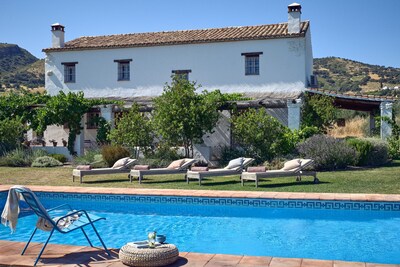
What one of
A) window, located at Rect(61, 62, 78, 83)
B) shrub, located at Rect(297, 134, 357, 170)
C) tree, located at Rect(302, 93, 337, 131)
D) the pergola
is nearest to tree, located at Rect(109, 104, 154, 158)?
shrub, located at Rect(297, 134, 357, 170)

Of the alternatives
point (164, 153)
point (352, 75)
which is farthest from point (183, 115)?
point (352, 75)

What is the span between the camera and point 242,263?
20.0 feet

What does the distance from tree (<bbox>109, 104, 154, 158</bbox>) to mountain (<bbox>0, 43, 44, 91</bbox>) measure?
40.7m

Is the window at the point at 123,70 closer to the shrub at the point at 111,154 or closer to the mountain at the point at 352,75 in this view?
the shrub at the point at 111,154

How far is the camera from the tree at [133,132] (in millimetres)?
19719

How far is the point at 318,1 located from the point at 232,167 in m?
9.92

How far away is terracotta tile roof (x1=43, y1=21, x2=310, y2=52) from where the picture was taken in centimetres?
2502

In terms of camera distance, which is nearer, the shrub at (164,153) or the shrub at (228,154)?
the shrub at (228,154)

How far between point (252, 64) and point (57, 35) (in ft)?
39.6

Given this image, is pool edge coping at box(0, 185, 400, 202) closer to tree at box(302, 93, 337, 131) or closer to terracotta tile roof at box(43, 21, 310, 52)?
tree at box(302, 93, 337, 131)

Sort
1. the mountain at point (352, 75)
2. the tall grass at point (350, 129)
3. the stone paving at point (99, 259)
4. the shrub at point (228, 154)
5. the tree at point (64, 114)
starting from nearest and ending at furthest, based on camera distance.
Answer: the stone paving at point (99, 259) → the shrub at point (228, 154) → the tree at point (64, 114) → the tall grass at point (350, 129) → the mountain at point (352, 75)

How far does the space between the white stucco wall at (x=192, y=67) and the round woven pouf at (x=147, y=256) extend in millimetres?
19646

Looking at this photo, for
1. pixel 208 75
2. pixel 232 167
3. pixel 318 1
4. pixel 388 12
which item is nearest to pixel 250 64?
pixel 208 75

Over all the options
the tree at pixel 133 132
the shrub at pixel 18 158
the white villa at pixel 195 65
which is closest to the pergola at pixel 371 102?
the white villa at pixel 195 65
